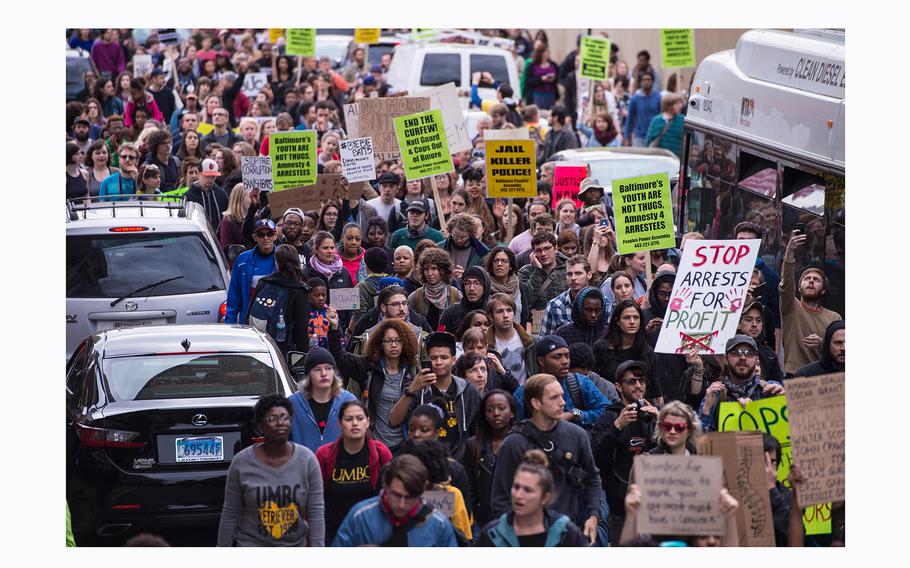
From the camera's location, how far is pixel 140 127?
2094 centimetres

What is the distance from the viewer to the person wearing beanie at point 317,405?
8.39m

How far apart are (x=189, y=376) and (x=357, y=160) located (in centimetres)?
696

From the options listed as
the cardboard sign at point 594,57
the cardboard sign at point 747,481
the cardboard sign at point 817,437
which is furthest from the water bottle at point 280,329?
the cardboard sign at point 594,57

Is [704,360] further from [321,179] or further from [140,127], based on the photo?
[140,127]

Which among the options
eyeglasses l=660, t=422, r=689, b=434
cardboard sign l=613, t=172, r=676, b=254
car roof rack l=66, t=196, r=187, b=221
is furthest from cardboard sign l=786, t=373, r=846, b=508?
car roof rack l=66, t=196, r=187, b=221

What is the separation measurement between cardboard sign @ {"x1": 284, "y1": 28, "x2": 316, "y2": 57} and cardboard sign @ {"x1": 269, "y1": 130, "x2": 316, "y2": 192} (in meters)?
9.98

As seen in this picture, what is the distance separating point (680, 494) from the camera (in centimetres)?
653

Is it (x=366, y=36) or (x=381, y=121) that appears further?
(x=366, y=36)

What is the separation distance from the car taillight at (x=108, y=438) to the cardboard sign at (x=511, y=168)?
679 cm

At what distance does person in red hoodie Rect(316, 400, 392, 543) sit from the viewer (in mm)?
7691

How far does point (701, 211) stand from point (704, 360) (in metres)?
4.93

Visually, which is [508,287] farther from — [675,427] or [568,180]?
[568,180]

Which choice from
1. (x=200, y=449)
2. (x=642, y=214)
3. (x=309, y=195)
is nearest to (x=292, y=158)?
(x=309, y=195)

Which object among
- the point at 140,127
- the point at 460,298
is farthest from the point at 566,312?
the point at 140,127
